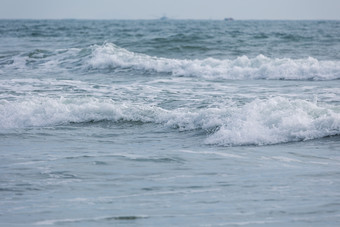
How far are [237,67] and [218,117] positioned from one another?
779 centimetres

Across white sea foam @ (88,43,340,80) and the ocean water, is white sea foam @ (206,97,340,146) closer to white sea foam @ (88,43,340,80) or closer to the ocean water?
the ocean water

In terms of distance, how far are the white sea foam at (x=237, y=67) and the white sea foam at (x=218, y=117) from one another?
19.5 feet

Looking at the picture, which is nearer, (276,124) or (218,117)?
(276,124)

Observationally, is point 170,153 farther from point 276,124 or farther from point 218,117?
point 218,117

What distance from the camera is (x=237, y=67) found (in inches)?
616

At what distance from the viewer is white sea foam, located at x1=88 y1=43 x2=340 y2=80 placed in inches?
579

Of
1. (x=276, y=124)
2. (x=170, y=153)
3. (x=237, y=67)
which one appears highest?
(x=237, y=67)

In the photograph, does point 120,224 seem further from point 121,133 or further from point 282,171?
point 121,133

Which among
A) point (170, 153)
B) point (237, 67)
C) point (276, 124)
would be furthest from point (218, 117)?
point (237, 67)

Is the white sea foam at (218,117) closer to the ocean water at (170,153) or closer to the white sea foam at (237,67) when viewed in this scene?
the ocean water at (170,153)

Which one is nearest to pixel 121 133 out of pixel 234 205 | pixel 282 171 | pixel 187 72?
pixel 282 171

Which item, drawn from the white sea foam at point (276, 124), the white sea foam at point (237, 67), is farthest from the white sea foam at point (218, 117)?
the white sea foam at point (237, 67)

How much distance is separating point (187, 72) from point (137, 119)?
7207 mm

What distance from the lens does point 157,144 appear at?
22.4ft
